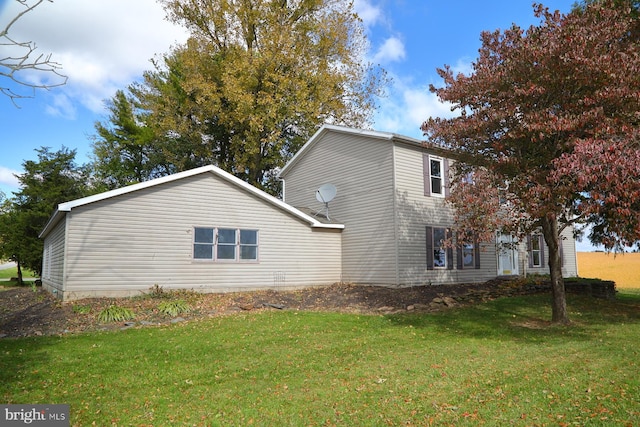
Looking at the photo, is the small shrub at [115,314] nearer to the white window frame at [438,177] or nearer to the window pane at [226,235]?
the window pane at [226,235]

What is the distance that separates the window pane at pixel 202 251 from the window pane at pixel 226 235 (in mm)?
495

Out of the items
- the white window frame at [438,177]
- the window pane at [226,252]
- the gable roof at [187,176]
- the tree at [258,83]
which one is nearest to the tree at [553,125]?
the white window frame at [438,177]

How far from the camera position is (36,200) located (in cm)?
2680

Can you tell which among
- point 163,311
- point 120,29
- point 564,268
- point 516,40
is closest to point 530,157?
point 516,40

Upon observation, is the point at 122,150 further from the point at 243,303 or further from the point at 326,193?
the point at 243,303

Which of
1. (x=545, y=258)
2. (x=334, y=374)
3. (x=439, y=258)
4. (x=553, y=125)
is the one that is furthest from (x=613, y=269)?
(x=334, y=374)

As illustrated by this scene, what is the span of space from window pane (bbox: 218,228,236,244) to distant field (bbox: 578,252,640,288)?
2644 cm

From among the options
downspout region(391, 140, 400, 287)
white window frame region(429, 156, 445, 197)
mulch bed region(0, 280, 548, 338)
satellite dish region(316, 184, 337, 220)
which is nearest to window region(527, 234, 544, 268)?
mulch bed region(0, 280, 548, 338)

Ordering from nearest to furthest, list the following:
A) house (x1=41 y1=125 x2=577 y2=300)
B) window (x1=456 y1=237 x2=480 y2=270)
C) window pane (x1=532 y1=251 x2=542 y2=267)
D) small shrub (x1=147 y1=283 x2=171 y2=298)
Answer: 1. house (x1=41 y1=125 x2=577 y2=300)
2. small shrub (x1=147 y1=283 x2=171 y2=298)
3. window (x1=456 y1=237 x2=480 y2=270)
4. window pane (x1=532 y1=251 x2=542 y2=267)

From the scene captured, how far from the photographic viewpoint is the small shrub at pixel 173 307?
12.1 metres

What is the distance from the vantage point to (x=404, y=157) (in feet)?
56.4

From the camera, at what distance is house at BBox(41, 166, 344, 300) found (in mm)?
13680

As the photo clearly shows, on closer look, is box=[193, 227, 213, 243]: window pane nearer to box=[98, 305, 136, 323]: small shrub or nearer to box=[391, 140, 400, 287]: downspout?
box=[98, 305, 136, 323]: small shrub

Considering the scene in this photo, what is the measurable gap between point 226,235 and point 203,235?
85 centimetres
